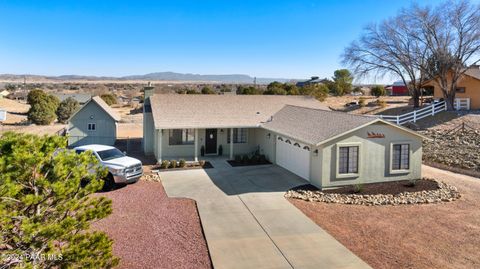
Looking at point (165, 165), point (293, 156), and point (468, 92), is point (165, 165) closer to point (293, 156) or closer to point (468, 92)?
point (293, 156)

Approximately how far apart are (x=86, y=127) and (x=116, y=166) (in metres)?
10.7

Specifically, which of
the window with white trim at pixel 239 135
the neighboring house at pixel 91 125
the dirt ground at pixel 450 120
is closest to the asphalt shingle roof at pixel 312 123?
the window with white trim at pixel 239 135

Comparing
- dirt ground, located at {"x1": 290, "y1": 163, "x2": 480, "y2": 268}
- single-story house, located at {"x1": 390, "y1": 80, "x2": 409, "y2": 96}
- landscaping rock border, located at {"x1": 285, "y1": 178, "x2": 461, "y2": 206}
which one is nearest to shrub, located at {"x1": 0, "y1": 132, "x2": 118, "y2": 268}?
dirt ground, located at {"x1": 290, "y1": 163, "x2": 480, "y2": 268}

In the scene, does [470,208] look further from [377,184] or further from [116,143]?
[116,143]

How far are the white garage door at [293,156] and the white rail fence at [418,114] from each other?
14237 mm

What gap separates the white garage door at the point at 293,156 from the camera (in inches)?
642

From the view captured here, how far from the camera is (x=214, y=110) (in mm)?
22375

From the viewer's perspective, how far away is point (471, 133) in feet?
81.3

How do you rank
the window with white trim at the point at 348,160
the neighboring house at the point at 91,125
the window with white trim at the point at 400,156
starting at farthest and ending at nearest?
1. the neighboring house at the point at 91,125
2. the window with white trim at the point at 400,156
3. the window with white trim at the point at 348,160

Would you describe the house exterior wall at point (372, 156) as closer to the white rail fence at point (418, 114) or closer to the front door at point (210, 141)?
the front door at point (210, 141)

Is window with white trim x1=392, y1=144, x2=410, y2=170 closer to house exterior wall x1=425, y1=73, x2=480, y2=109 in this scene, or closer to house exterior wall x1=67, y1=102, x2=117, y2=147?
house exterior wall x1=67, y1=102, x2=117, y2=147

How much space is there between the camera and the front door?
21.7m

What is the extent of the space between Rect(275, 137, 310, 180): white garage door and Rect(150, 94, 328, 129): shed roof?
2792 mm

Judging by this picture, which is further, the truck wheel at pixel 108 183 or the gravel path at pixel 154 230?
the truck wheel at pixel 108 183
